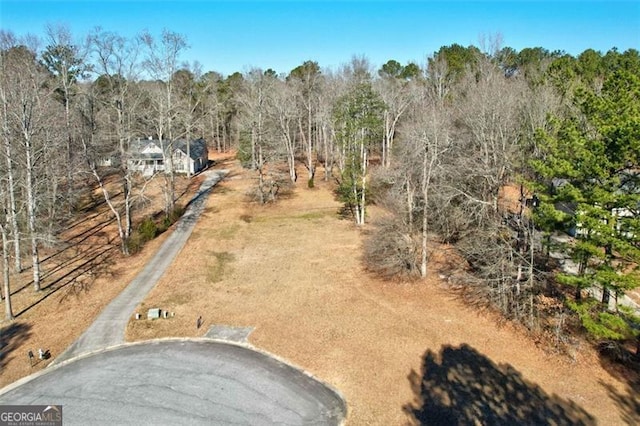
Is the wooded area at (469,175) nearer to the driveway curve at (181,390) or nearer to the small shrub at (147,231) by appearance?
the small shrub at (147,231)

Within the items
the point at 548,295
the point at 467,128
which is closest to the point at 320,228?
the point at 467,128

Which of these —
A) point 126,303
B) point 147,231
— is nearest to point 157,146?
point 147,231

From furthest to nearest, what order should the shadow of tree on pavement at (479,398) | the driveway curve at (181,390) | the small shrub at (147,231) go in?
the small shrub at (147,231) < the shadow of tree on pavement at (479,398) < the driveway curve at (181,390)

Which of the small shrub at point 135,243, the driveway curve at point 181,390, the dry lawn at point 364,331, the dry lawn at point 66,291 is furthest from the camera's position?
the small shrub at point 135,243

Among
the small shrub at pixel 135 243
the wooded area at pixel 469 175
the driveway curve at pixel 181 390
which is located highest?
the wooded area at pixel 469 175

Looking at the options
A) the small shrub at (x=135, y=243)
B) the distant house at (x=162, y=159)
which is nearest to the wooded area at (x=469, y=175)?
the small shrub at (x=135, y=243)

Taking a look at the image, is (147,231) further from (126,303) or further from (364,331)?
(364,331)
